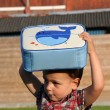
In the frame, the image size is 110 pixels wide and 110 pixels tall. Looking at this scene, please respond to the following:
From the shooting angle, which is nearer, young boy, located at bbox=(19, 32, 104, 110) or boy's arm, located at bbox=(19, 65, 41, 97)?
young boy, located at bbox=(19, 32, 104, 110)

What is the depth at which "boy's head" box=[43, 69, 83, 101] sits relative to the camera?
3.39 meters

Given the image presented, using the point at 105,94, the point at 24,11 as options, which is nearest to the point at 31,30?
the point at 105,94

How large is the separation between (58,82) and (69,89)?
0.10 meters

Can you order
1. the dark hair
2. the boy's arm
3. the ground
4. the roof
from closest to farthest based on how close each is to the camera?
1. the dark hair
2. the boy's arm
3. the ground
4. the roof

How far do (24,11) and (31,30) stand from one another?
18689 mm

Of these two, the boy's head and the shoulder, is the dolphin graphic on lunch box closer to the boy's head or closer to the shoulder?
the boy's head

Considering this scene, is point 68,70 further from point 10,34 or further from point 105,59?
point 10,34

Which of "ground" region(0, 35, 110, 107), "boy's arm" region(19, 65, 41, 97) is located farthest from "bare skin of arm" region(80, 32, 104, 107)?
"ground" region(0, 35, 110, 107)

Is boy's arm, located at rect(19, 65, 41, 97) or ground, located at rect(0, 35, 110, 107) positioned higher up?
boy's arm, located at rect(19, 65, 41, 97)

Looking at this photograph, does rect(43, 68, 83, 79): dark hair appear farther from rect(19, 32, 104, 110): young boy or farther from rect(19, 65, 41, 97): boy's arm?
rect(19, 65, 41, 97): boy's arm

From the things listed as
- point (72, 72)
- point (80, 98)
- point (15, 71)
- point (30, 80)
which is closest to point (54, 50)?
point (72, 72)

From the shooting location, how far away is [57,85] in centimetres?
340

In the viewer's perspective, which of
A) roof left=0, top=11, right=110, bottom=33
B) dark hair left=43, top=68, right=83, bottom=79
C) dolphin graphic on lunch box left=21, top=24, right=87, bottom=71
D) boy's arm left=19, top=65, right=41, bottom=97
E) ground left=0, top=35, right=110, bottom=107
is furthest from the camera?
roof left=0, top=11, right=110, bottom=33

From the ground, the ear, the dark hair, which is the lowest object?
the ground
